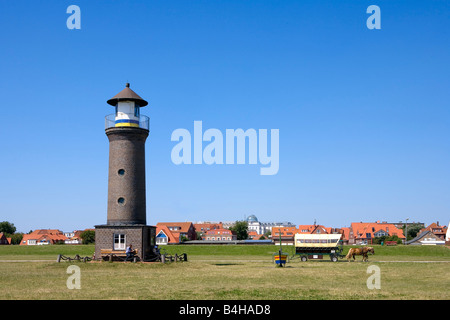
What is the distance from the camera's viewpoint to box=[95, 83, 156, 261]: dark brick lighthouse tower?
3888cm

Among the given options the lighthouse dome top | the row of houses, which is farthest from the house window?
the row of houses

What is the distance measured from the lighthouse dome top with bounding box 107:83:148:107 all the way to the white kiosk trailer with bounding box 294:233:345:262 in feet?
68.3

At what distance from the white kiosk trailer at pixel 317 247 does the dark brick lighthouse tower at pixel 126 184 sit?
15.3m

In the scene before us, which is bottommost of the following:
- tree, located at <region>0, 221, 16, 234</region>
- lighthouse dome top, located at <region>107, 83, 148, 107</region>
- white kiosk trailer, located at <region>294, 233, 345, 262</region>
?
tree, located at <region>0, 221, 16, 234</region>

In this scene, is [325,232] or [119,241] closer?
[119,241]

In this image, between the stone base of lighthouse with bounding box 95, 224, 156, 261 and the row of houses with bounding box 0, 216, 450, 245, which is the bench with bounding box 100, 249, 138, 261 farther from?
the row of houses with bounding box 0, 216, 450, 245

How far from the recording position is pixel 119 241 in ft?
128

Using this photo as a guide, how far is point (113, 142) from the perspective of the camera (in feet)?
132

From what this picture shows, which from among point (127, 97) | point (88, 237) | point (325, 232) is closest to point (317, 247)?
point (127, 97)

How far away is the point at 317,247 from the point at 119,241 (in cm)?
1962

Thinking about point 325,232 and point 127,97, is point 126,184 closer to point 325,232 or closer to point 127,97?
point 127,97
